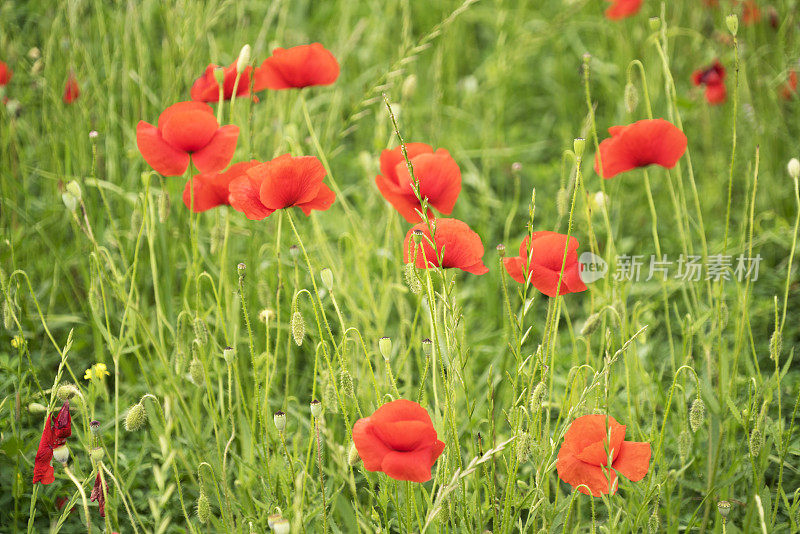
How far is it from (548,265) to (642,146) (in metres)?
0.29

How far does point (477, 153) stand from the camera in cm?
260

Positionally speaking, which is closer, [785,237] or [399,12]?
[785,237]

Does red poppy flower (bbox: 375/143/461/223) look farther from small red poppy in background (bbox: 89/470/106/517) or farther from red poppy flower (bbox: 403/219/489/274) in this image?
small red poppy in background (bbox: 89/470/106/517)

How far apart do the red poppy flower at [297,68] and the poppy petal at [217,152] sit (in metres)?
0.23

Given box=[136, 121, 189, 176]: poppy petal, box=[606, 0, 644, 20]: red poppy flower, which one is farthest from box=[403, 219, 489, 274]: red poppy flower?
box=[606, 0, 644, 20]: red poppy flower

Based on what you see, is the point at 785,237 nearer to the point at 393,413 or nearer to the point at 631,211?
the point at 631,211

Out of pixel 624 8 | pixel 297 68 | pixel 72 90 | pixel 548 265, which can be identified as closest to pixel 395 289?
pixel 297 68

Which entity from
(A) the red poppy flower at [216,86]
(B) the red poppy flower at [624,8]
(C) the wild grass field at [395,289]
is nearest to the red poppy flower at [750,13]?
(C) the wild grass field at [395,289]

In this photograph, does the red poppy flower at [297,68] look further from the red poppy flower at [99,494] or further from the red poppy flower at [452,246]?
the red poppy flower at [99,494]

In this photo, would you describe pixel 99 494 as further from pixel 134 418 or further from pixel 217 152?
pixel 217 152

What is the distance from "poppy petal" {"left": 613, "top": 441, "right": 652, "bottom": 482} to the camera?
110 cm

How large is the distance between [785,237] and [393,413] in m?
1.68

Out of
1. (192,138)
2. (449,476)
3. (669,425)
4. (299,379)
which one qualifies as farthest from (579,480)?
(299,379)

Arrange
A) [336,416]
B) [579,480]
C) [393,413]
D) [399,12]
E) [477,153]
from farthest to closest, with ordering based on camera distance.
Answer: [399,12] → [477,153] → [336,416] → [579,480] → [393,413]
